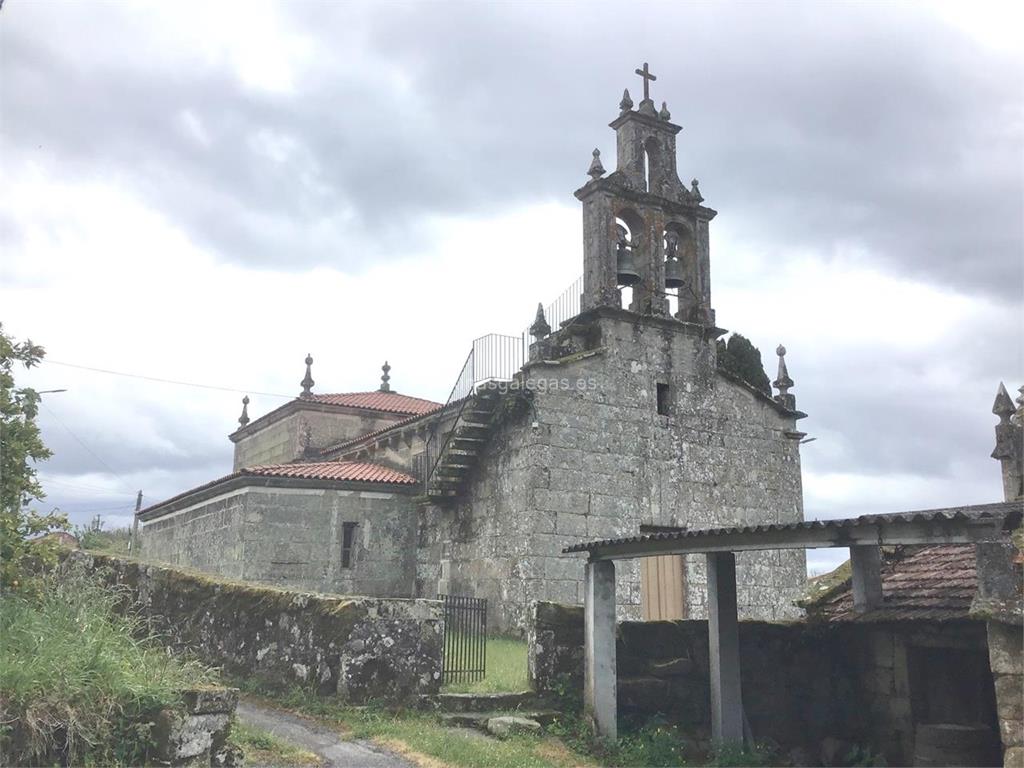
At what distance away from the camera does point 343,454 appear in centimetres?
2445

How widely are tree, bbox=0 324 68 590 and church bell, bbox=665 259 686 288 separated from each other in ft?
45.3

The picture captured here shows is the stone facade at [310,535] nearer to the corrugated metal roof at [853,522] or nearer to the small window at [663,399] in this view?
the small window at [663,399]

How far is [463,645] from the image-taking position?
38.2 feet

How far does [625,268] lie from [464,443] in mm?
4732

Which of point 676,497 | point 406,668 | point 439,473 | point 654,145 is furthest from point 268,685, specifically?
point 654,145

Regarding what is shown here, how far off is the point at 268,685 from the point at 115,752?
418cm

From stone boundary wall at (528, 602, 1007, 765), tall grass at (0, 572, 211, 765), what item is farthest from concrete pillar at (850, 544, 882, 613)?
tall grass at (0, 572, 211, 765)

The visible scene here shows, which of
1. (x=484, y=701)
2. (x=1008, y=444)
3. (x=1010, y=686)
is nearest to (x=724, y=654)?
(x=484, y=701)

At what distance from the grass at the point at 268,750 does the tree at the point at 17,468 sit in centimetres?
212

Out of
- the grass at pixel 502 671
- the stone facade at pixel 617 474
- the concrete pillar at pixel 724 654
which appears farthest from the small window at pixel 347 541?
the concrete pillar at pixel 724 654

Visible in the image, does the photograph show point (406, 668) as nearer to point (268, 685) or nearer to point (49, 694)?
point (268, 685)

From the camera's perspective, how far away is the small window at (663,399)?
18.4 m

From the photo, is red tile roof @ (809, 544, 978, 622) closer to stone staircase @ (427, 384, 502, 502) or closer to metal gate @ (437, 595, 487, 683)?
metal gate @ (437, 595, 487, 683)

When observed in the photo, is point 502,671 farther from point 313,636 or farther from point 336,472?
point 336,472
